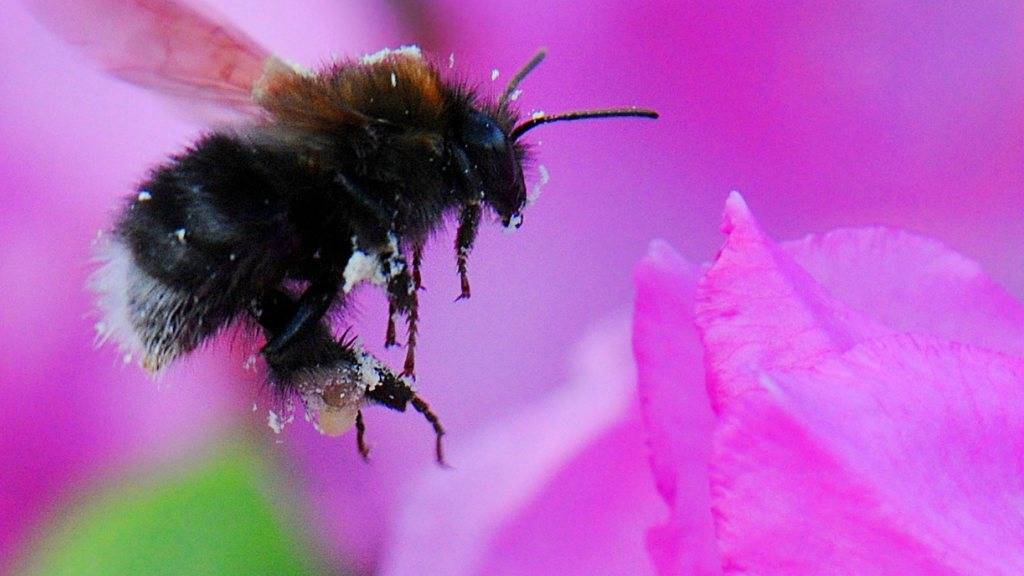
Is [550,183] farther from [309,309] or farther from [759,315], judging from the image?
[759,315]

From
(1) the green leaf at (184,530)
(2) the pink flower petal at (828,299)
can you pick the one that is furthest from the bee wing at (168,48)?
(1) the green leaf at (184,530)

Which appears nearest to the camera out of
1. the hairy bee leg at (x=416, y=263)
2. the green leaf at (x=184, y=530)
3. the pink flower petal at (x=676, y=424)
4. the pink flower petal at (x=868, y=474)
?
the pink flower petal at (x=868, y=474)

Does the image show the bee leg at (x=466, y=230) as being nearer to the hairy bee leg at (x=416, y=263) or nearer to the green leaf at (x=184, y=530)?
the hairy bee leg at (x=416, y=263)

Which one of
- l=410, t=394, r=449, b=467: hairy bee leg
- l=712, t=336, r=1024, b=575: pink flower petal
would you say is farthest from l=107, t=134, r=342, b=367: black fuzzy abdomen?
l=712, t=336, r=1024, b=575: pink flower petal

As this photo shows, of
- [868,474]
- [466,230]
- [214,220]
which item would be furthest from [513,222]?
[868,474]

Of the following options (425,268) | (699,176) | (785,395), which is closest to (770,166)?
(699,176)

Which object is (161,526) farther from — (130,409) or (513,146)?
(513,146)

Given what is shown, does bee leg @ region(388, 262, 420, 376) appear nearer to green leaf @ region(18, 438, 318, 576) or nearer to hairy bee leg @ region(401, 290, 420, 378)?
hairy bee leg @ region(401, 290, 420, 378)
